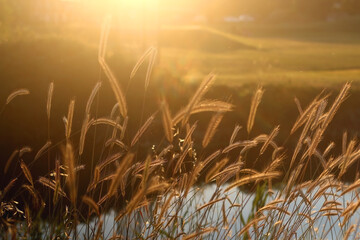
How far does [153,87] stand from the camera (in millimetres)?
16219

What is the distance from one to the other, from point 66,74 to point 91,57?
93 cm

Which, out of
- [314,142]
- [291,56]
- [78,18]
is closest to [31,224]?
[314,142]

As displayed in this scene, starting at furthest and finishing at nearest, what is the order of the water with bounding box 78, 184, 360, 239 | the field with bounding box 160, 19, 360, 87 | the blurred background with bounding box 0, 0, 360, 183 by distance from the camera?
the field with bounding box 160, 19, 360, 87
the blurred background with bounding box 0, 0, 360, 183
the water with bounding box 78, 184, 360, 239

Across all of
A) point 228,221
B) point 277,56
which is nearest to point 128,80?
point 228,221

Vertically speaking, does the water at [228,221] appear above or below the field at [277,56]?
above

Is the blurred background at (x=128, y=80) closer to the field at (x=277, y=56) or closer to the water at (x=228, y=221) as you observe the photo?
the field at (x=277, y=56)

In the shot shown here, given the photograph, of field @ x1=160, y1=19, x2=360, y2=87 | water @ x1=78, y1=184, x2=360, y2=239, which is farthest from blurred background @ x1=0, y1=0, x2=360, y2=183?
water @ x1=78, y1=184, x2=360, y2=239

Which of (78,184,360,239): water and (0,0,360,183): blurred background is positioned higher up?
(78,184,360,239): water

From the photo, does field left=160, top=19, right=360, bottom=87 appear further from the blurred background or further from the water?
the water

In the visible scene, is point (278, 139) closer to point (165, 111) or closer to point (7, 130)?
point (7, 130)

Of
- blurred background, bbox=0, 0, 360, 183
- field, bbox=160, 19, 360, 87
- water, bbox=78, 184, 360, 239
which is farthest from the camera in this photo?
field, bbox=160, 19, 360, 87

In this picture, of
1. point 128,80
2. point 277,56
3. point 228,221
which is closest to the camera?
point 228,221

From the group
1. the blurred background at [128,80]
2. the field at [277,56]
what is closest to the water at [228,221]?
the blurred background at [128,80]

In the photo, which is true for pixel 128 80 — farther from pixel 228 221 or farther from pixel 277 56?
pixel 277 56
